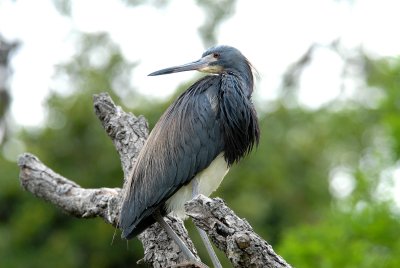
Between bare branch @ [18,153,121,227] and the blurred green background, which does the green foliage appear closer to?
the blurred green background

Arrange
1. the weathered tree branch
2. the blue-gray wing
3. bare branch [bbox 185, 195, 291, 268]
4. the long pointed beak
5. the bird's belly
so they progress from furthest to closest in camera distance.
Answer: the long pointed beak
the bird's belly
the blue-gray wing
the weathered tree branch
bare branch [bbox 185, 195, 291, 268]

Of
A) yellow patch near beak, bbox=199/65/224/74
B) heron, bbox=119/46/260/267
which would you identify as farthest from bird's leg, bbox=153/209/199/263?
yellow patch near beak, bbox=199/65/224/74

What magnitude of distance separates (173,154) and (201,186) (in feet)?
0.92

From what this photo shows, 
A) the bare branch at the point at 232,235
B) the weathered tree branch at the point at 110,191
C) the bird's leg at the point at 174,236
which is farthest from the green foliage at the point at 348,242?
the bare branch at the point at 232,235

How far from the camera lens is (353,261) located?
11.8 metres

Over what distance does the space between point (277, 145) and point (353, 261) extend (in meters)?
3.79

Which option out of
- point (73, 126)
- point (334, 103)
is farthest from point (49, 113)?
point (334, 103)

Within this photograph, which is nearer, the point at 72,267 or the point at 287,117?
the point at 72,267

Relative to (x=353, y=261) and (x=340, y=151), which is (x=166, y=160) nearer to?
(x=353, y=261)

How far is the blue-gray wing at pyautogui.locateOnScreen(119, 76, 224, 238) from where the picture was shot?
629 cm

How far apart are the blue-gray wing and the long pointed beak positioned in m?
0.16

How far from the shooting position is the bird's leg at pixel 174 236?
19.5 ft

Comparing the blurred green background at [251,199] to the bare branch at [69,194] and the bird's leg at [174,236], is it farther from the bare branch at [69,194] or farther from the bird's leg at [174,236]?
the bird's leg at [174,236]

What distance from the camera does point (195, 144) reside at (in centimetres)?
659
